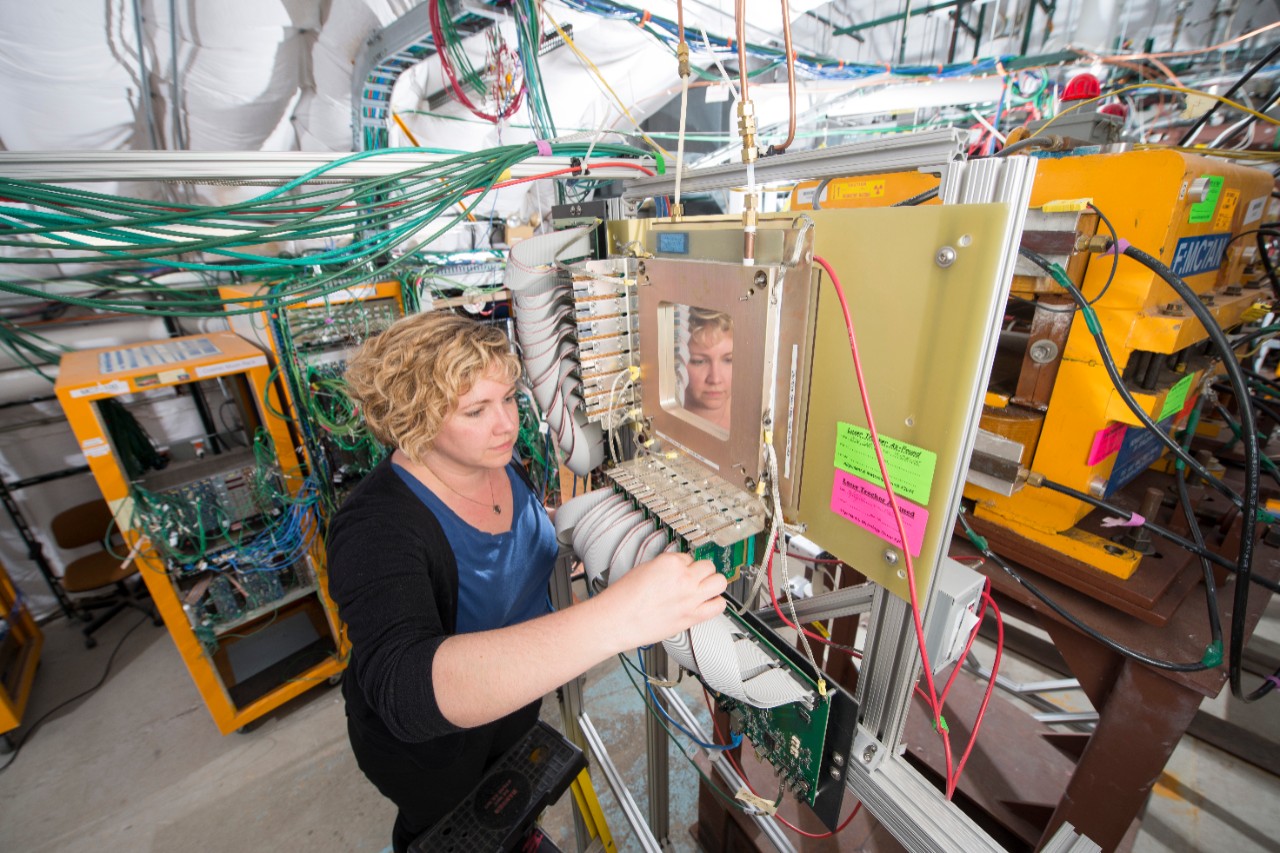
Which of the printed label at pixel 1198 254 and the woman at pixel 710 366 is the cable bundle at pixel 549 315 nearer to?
the woman at pixel 710 366

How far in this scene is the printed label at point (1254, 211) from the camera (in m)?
1.15

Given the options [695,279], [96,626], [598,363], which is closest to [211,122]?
[598,363]

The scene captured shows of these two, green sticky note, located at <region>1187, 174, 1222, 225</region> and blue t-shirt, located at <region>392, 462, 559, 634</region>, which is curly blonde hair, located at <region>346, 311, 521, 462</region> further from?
green sticky note, located at <region>1187, 174, 1222, 225</region>

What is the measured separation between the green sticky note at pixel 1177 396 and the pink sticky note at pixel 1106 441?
68 mm

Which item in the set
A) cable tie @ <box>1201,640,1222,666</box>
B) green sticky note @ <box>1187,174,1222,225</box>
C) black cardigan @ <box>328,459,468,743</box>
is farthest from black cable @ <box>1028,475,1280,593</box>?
black cardigan @ <box>328,459,468,743</box>

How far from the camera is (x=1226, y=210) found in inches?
40.4

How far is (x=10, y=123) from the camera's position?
5.37ft

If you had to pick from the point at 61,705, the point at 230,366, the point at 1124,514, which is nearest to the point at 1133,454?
the point at 1124,514

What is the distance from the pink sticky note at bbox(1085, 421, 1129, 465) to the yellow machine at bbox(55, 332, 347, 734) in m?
2.36

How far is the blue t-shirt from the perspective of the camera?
3.20 ft

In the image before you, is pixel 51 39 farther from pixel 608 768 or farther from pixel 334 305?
pixel 608 768

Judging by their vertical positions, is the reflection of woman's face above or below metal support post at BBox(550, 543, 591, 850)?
above

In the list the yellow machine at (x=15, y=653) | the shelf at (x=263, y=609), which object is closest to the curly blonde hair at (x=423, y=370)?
the shelf at (x=263, y=609)

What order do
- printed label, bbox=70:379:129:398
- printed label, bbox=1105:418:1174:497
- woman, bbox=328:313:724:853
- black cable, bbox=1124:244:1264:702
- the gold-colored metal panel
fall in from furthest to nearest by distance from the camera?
printed label, bbox=70:379:129:398 → printed label, bbox=1105:418:1174:497 → black cable, bbox=1124:244:1264:702 → woman, bbox=328:313:724:853 → the gold-colored metal panel
